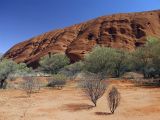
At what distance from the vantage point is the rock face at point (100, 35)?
257ft

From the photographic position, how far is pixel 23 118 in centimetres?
1598

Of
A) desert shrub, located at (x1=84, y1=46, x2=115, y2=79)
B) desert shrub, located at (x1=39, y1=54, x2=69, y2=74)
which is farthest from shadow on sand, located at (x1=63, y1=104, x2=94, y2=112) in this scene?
desert shrub, located at (x1=39, y1=54, x2=69, y2=74)

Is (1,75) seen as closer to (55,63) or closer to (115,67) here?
(115,67)

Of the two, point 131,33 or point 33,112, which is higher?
point 131,33

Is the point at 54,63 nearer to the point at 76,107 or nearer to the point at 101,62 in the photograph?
the point at 101,62

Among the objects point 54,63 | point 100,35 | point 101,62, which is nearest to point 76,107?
point 101,62

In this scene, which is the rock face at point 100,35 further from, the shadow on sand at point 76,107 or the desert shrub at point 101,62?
the shadow on sand at point 76,107

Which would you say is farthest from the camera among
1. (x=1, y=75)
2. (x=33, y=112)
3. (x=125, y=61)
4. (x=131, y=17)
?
(x=131, y=17)

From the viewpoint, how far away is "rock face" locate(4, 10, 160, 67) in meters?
78.4

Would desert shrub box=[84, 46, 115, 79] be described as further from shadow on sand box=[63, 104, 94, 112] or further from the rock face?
shadow on sand box=[63, 104, 94, 112]

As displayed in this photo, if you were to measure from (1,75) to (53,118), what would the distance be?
998 inches

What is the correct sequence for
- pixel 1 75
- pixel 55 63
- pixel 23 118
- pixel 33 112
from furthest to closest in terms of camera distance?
pixel 55 63, pixel 1 75, pixel 33 112, pixel 23 118

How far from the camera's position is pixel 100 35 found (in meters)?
83.1

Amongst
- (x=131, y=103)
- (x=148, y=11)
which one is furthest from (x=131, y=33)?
(x=131, y=103)
